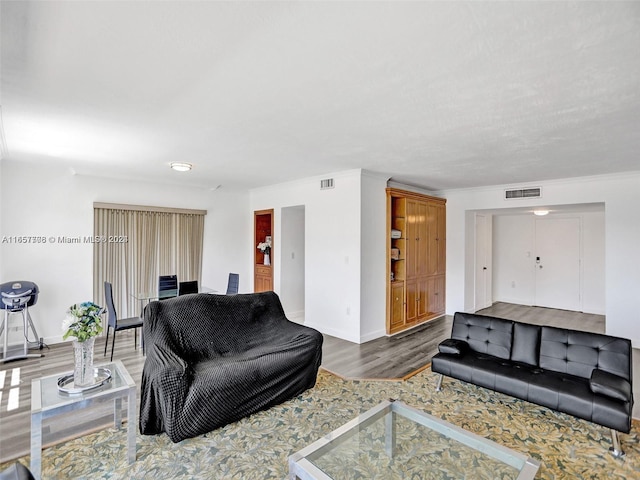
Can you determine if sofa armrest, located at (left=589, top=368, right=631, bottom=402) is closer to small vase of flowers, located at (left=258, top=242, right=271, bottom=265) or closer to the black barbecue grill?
small vase of flowers, located at (left=258, top=242, right=271, bottom=265)

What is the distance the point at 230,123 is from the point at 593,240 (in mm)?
7646

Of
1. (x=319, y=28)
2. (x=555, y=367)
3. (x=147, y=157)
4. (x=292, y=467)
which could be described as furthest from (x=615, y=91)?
(x=147, y=157)

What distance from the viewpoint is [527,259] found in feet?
25.7

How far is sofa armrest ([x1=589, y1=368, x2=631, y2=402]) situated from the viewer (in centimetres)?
238

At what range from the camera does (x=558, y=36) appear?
5.37 ft

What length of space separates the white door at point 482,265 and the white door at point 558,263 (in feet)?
3.67

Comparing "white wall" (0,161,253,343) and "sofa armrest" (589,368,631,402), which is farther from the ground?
"white wall" (0,161,253,343)

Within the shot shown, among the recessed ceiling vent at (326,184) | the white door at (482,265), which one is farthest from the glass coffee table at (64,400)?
the white door at (482,265)

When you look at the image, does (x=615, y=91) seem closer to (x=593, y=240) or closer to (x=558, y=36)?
(x=558, y=36)

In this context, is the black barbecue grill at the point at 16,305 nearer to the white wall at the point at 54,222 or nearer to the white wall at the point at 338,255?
the white wall at the point at 54,222

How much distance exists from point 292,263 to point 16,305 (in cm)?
394

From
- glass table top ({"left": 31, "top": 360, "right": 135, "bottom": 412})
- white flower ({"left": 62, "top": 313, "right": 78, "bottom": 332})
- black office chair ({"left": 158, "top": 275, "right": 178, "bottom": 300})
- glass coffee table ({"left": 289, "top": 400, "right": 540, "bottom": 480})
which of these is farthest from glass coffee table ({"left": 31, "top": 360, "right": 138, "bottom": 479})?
black office chair ({"left": 158, "top": 275, "right": 178, "bottom": 300})

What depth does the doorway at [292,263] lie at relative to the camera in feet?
20.5

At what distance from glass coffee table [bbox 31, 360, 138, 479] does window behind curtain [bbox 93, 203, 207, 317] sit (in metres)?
3.18
